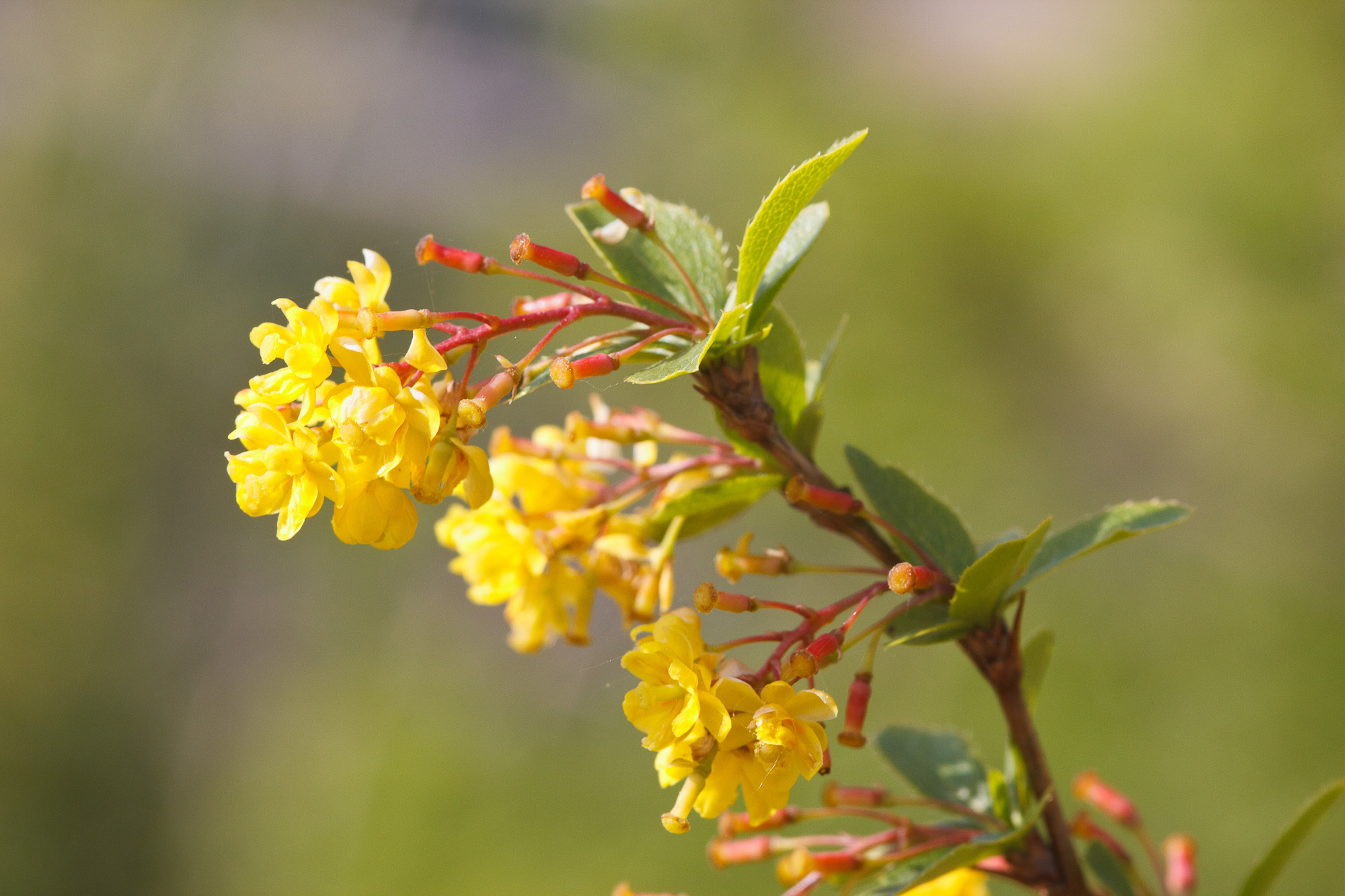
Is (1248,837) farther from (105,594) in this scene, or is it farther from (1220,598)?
(105,594)

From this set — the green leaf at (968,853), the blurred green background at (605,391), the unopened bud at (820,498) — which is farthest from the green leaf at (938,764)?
the blurred green background at (605,391)

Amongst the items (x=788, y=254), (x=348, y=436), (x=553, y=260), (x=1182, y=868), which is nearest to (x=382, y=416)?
(x=348, y=436)

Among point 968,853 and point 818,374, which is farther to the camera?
point 818,374

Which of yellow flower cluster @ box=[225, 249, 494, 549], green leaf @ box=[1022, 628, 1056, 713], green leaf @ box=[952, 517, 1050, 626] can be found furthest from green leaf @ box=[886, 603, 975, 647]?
yellow flower cluster @ box=[225, 249, 494, 549]

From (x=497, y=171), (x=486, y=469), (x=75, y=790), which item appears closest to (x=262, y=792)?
(x=75, y=790)

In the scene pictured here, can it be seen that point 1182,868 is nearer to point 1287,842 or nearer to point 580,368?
point 1287,842

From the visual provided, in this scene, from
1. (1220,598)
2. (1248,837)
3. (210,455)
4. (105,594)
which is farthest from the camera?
(210,455)

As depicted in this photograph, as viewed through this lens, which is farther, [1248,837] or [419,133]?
[419,133]
